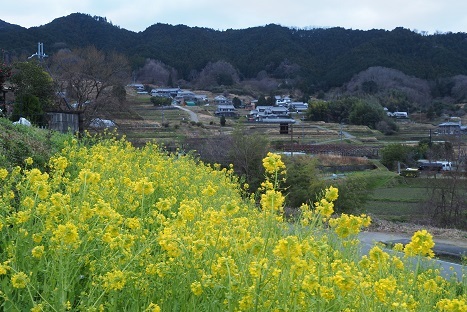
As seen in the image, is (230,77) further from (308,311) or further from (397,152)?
(308,311)

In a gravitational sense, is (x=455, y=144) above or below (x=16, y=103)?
below

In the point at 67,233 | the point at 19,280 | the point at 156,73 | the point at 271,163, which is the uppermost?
the point at 156,73

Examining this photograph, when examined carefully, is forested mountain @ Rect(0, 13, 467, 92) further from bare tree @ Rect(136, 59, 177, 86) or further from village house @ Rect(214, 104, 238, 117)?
village house @ Rect(214, 104, 238, 117)

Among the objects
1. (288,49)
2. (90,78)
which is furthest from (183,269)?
(288,49)

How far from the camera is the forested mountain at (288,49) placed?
72.8m

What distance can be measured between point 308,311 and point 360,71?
75.3m

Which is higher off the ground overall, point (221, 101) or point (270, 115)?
point (221, 101)

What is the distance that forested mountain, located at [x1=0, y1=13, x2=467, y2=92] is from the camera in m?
72.8

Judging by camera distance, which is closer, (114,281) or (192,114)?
(114,281)

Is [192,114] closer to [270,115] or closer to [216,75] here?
[270,115]

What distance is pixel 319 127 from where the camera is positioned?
52.7 m

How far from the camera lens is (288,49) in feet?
275

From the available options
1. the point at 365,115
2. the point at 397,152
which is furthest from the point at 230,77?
the point at 397,152

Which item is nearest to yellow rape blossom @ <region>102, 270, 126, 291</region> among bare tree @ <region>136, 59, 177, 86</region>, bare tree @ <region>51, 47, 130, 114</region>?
bare tree @ <region>51, 47, 130, 114</region>
